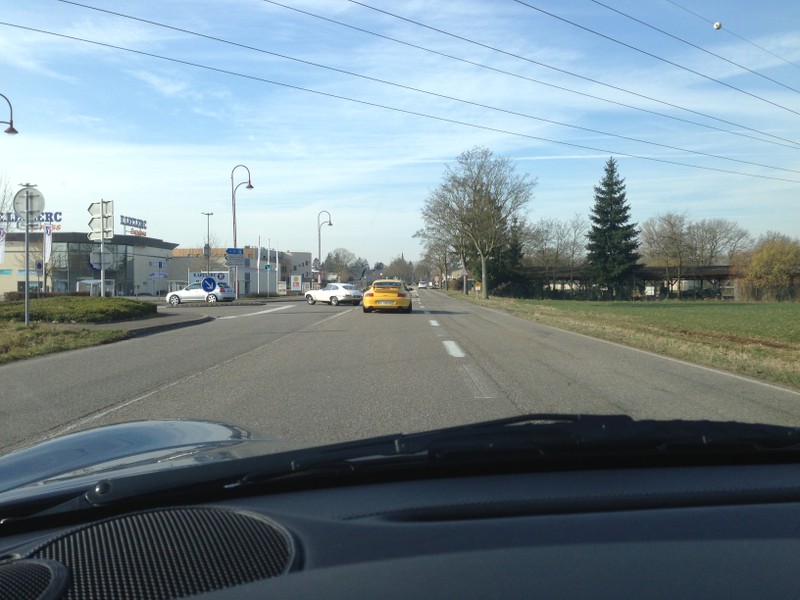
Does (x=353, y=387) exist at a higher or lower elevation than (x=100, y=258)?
lower

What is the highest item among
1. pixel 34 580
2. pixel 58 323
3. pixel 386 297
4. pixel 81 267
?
pixel 81 267

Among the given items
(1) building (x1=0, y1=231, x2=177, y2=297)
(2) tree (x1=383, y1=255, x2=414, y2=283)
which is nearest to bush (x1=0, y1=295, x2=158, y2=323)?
(1) building (x1=0, y1=231, x2=177, y2=297)

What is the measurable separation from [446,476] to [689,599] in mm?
1211

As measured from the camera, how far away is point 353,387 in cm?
945

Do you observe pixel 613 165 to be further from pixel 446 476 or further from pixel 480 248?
pixel 446 476

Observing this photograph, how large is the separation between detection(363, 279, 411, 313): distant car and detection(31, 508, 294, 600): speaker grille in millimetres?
27744

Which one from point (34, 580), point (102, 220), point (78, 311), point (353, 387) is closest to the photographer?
point (34, 580)

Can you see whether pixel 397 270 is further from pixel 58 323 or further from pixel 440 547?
pixel 440 547

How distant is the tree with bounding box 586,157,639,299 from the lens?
6838 cm

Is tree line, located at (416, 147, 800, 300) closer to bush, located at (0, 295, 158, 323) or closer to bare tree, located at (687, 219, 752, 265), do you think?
bare tree, located at (687, 219, 752, 265)

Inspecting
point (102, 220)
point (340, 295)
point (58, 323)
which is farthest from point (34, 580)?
point (340, 295)

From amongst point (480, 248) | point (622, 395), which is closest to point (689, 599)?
point (622, 395)

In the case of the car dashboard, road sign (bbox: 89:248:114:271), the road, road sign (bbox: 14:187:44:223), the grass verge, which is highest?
road sign (bbox: 14:187:44:223)

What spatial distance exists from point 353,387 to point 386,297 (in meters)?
20.5
